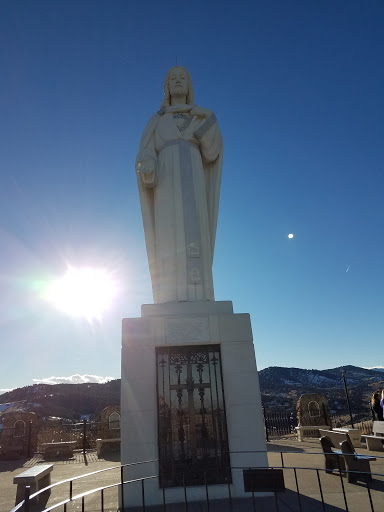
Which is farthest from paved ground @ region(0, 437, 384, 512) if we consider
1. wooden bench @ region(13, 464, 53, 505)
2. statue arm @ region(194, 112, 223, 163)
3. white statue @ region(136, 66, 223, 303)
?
statue arm @ region(194, 112, 223, 163)

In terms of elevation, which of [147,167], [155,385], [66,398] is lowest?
[155,385]

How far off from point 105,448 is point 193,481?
9.88 meters

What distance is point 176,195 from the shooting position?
313 inches

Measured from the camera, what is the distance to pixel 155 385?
6027 mm

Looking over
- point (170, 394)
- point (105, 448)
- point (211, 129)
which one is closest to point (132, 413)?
point (170, 394)

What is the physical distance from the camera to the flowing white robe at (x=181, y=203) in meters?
7.35

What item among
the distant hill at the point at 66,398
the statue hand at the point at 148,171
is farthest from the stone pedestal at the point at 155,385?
the distant hill at the point at 66,398

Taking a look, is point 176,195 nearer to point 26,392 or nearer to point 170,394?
point 170,394

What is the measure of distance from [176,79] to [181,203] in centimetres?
382

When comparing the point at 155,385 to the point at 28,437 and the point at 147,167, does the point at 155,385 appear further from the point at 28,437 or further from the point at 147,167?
the point at 28,437

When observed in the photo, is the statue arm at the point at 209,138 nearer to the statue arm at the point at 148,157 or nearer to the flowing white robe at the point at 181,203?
the flowing white robe at the point at 181,203

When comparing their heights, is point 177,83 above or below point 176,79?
below

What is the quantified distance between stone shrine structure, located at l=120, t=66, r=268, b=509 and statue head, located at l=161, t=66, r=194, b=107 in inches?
91.1

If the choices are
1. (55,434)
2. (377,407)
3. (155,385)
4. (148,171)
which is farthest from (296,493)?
(55,434)
